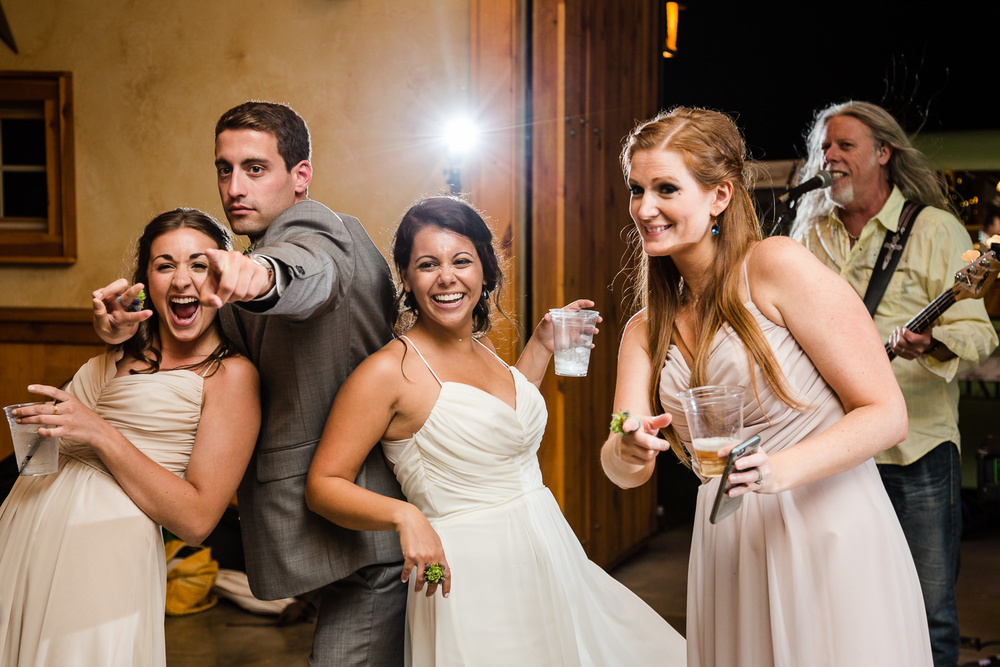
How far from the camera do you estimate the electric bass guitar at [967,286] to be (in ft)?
8.63

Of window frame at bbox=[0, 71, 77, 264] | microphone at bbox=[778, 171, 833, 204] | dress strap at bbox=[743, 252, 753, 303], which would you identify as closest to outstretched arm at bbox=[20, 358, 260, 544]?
dress strap at bbox=[743, 252, 753, 303]

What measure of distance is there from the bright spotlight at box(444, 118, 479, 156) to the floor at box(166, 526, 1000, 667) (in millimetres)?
2403

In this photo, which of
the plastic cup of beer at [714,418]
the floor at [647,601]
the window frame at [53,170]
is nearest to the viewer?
the plastic cup of beer at [714,418]

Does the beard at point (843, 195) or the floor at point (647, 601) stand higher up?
the beard at point (843, 195)

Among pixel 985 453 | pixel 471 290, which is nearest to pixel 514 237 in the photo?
pixel 471 290

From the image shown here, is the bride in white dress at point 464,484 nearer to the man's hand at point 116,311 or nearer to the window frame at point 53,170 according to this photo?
the man's hand at point 116,311

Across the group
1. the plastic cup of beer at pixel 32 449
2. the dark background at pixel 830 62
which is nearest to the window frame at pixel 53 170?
the plastic cup of beer at pixel 32 449

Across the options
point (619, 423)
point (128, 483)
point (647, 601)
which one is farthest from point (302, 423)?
point (647, 601)

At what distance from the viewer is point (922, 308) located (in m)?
3.02

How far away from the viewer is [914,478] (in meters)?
2.87

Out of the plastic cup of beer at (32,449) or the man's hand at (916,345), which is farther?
the man's hand at (916,345)

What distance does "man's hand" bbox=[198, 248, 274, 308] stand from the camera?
4.74 ft

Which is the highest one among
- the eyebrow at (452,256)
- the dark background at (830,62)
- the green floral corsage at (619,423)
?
the dark background at (830,62)

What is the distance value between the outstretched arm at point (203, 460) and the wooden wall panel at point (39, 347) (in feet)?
10.8
